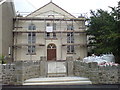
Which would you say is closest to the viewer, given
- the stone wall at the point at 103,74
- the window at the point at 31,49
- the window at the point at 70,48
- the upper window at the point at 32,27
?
the stone wall at the point at 103,74

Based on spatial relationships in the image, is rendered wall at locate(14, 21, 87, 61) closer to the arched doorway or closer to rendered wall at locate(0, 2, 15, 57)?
the arched doorway

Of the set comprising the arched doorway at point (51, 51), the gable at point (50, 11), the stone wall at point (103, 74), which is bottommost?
the stone wall at point (103, 74)

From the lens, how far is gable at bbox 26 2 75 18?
24.4 meters

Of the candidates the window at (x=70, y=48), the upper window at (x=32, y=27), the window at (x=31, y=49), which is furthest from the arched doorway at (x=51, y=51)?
the upper window at (x=32, y=27)

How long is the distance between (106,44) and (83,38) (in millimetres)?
10113

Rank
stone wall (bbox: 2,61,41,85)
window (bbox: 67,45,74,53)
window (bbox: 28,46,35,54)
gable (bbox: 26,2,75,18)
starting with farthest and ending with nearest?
1. gable (bbox: 26,2,75,18)
2. window (bbox: 67,45,74,53)
3. window (bbox: 28,46,35,54)
4. stone wall (bbox: 2,61,41,85)

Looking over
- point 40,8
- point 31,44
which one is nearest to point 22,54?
point 31,44

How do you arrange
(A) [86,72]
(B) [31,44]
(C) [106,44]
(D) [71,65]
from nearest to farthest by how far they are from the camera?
(A) [86,72] < (D) [71,65] < (C) [106,44] < (B) [31,44]

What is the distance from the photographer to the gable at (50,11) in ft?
80.2

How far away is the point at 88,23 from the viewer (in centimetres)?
2341

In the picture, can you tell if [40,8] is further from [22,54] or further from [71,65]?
[71,65]

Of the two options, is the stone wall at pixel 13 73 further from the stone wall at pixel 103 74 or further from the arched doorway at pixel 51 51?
the arched doorway at pixel 51 51

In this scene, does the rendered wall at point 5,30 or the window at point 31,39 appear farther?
the window at point 31,39

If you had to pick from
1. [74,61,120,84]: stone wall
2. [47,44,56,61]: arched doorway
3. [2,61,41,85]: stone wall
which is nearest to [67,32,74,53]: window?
[47,44,56,61]: arched doorway
